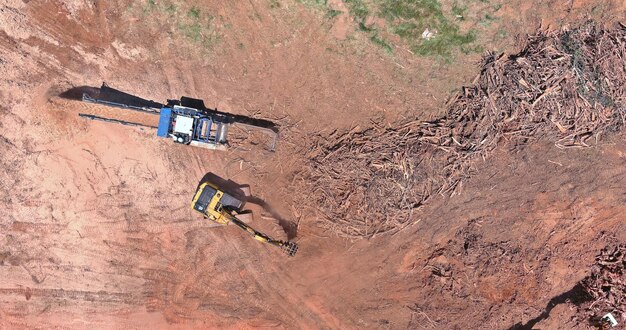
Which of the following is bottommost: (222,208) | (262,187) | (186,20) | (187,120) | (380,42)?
(222,208)

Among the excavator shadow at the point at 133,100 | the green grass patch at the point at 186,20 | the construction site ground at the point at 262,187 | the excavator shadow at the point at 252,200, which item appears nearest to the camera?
the construction site ground at the point at 262,187

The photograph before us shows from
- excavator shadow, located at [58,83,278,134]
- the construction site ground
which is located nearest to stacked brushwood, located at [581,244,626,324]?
the construction site ground

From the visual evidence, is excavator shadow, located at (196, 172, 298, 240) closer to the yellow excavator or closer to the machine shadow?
the yellow excavator

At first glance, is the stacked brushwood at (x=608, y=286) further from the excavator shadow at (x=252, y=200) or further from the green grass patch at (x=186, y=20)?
the green grass patch at (x=186, y=20)

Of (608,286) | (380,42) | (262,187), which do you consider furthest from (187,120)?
(608,286)

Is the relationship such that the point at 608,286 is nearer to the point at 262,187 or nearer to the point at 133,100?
the point at 262,187

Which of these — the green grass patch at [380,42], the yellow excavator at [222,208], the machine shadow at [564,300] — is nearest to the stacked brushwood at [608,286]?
the machine shadow at [564,300]

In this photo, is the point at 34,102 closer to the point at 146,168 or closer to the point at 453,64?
the point at 146,168
